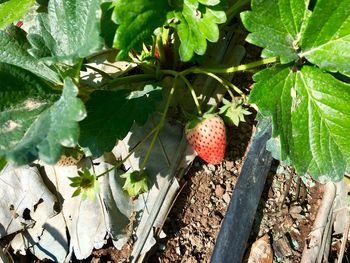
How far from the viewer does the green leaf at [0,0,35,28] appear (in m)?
1.58

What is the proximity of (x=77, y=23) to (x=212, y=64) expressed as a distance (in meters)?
0.64

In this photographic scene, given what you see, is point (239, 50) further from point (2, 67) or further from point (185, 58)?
→ point (2, 67)

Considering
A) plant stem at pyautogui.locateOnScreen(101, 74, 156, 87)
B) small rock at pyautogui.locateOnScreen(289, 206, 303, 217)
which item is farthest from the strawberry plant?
small rock at pyautogui.locateOnScreen(289, 206, 303, 217)

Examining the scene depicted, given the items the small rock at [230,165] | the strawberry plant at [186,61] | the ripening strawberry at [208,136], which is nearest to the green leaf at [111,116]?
the strawberry plant at [186,61]

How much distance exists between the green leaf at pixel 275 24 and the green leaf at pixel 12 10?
0.66 meters

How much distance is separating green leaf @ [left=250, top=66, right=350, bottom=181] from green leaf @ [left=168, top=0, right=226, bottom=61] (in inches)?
7.5

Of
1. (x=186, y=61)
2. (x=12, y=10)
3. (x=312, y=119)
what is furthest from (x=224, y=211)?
(x=12, y=10)

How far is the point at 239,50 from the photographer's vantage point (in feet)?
6.25

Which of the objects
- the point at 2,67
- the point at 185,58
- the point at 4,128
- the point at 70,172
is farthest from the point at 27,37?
the point at 70,172

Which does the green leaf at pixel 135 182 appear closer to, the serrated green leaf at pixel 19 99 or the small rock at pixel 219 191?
the small rock at pixel 219 191

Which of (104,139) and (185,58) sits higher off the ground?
(185,58)

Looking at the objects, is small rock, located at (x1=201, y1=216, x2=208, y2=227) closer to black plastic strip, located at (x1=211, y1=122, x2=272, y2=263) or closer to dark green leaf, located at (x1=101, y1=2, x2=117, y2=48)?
black plastic strip, located at (x1=211, y1=122, x2=272, y2=263)

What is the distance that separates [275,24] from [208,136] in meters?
0.40

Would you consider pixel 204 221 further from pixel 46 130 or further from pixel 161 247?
pixel 46 130
